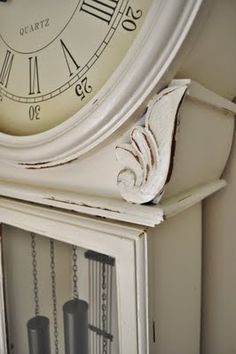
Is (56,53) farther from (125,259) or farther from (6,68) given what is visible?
(125,259)

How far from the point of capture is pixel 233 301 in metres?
0.52

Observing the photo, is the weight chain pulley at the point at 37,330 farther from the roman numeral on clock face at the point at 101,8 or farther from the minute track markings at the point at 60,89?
the roman numeral on clock face at the point at 101,8

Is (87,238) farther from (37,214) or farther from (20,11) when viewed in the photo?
(20,11)

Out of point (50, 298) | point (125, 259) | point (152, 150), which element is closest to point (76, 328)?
point (50, 298)

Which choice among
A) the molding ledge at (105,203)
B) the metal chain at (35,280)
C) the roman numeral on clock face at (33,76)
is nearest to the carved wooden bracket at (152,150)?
the molding ledge at (105,203)

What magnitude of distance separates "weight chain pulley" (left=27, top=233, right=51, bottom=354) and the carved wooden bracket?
0.93 ft

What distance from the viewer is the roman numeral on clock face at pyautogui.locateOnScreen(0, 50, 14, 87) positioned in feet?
1.44

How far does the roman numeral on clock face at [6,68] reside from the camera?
1.44 feet

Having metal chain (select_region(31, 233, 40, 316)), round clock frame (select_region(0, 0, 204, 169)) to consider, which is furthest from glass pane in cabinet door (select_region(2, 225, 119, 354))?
round clock frame (select_region(0, 0, 204, 169))

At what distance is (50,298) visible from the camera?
0.55 metres

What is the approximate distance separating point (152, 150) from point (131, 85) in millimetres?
65

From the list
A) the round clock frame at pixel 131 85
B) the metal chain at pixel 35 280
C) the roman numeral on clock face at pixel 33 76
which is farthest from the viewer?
the metal chain at pixel 35 280

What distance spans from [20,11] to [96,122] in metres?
0.21

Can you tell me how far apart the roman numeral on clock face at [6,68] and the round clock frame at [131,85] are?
0.11 m
